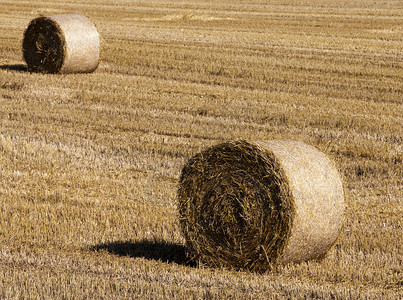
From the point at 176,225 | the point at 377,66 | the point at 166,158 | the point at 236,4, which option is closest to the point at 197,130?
the point at 166,158

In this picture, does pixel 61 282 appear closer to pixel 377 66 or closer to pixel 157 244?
pixel 157 244

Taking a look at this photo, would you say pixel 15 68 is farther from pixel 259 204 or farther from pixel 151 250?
pixel 259 204

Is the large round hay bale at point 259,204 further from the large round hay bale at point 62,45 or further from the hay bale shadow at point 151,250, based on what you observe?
the large round hay bale at point 62,45

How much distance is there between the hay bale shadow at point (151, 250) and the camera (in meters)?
7.04

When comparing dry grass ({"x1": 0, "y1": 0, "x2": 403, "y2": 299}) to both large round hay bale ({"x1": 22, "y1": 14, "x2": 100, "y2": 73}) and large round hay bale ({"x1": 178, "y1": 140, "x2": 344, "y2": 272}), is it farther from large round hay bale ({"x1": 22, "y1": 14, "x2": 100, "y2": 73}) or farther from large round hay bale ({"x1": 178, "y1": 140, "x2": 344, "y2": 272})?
large round hay bale ({"x1": 22, "y1": 14, "x2": 100, "y2": 73})

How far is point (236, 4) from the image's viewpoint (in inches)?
1577

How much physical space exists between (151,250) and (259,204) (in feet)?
4.25

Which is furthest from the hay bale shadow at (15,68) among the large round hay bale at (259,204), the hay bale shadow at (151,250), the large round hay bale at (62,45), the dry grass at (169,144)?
the large round hay bale at (259,204)

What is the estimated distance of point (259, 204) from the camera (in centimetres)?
666

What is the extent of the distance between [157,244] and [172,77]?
35.5 feet

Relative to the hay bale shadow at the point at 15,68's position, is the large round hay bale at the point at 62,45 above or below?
above

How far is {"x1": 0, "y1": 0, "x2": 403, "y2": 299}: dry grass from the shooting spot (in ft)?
20.9

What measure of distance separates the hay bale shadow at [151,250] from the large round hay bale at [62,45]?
10.3 metres

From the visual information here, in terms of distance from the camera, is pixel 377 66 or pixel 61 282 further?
pixel 377 66
